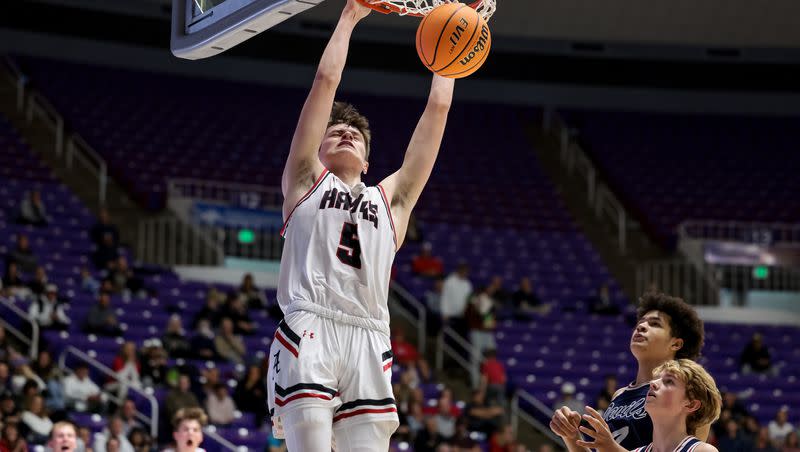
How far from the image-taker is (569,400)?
612 inches

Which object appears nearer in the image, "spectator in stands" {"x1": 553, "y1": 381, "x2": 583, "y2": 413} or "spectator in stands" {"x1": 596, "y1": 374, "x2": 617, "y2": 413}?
"spectator in stands" {"x1": 596, "y1": 374, "x2": 617, "y2": 413}

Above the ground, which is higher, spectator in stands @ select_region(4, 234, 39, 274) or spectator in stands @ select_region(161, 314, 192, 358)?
spectator in stands @ select_region(4, 234, 39, 274)

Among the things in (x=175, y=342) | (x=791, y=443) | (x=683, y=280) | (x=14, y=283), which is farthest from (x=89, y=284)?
(x=683, y=280)

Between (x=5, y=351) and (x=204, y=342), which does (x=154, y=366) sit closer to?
(x=204, y=342)

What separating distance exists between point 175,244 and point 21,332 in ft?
18.1

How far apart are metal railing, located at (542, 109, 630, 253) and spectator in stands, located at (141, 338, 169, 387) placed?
11034 mm

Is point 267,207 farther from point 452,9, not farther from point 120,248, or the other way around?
point 452,9

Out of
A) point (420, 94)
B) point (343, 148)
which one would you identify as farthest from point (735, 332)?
point (343, 148)

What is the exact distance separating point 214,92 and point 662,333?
65.6ft

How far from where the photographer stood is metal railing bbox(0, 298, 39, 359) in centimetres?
1356

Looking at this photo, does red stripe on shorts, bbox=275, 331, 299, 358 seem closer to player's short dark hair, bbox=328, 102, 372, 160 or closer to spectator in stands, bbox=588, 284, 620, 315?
player's short dark hair, bbox=328, 102, 372, 160

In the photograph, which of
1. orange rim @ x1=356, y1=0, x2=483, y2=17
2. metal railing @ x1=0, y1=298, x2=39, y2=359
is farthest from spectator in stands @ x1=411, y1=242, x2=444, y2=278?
orange rim @ x1=356, y1=0, x2=483, y2=17

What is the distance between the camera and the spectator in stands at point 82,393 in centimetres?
1249

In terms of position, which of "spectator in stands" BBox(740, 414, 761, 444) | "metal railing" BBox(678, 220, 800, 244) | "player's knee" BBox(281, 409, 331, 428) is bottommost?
"spectator in stands" BBox(740, 414, 761, 444)
